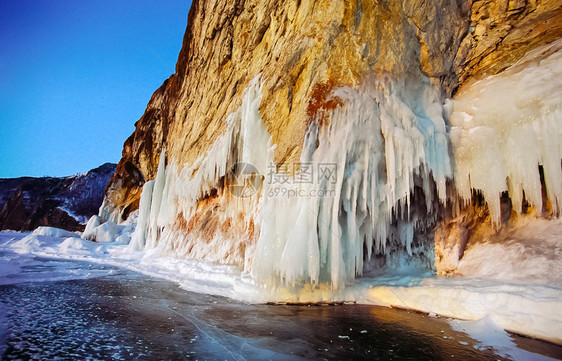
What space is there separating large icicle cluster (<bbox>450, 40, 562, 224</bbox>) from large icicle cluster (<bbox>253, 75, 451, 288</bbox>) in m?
0.45

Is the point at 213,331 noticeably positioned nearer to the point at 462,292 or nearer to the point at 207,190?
the point at 462,292

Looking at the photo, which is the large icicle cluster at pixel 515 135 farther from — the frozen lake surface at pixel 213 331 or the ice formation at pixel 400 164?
the frozen lake surface at pixel 213 331

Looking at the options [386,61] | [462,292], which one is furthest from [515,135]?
[462,292]

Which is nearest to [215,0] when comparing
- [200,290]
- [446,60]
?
[446,60]

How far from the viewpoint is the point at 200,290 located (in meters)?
6.03

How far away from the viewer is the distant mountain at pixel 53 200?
3634cm

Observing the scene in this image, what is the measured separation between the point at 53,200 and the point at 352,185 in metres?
44.9

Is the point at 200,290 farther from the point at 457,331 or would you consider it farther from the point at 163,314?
the point at 457,331

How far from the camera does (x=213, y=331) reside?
3.30 meters

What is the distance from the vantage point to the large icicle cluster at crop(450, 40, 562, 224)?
441 cm

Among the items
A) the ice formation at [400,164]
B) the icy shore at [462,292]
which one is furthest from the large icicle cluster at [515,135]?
the icy shore at [462,292]

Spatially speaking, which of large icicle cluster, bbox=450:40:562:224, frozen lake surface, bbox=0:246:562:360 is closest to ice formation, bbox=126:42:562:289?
large icicle cluster, bbox=450:40:562:224

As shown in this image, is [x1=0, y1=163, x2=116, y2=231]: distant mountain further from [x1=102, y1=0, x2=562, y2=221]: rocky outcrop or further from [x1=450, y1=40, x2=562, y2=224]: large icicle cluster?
[x1=450, y1=40, x2=562, y2=224]: large icicle cluster

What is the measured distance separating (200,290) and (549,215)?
6616 millimetres
